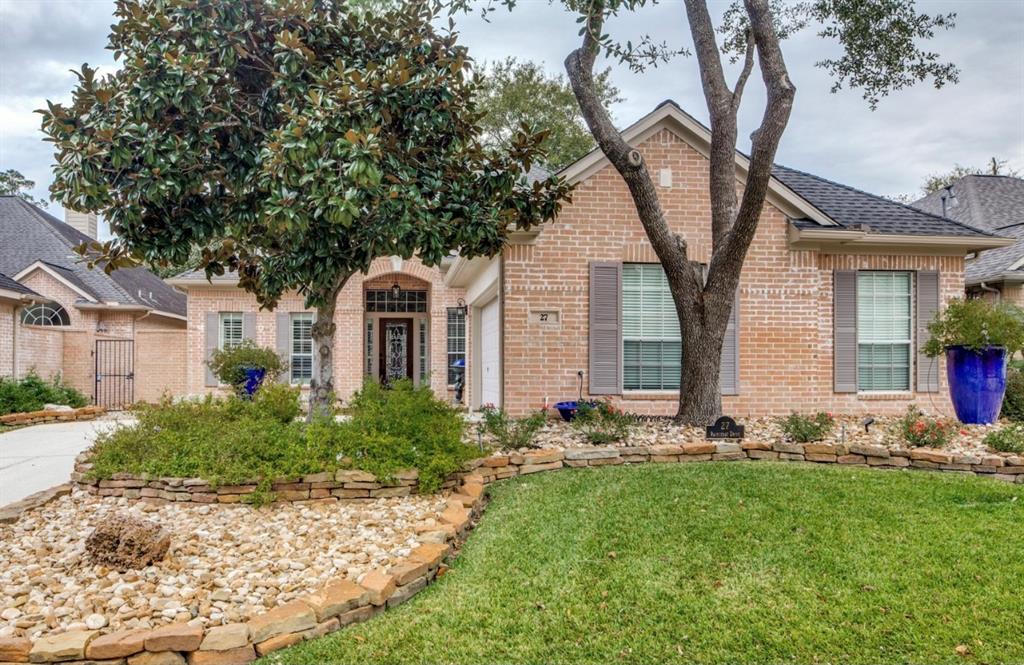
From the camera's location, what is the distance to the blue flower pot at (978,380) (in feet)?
23.7

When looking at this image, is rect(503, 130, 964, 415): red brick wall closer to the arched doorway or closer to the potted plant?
the potted plant

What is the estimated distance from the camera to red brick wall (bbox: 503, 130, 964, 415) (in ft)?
26.3

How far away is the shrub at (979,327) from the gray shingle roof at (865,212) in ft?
4.84

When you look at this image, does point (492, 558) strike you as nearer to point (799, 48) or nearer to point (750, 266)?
point (750, 266)

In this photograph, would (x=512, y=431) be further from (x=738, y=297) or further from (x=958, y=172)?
(x=958, y=172)

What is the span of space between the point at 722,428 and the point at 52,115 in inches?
265

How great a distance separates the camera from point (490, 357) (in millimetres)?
9977

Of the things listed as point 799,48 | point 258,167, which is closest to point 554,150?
point 799,48

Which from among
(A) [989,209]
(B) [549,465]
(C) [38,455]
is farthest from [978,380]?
(C) [38,455]

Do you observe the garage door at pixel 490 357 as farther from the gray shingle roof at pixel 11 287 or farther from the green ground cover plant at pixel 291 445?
the gray shingle roof at pixel 11 287

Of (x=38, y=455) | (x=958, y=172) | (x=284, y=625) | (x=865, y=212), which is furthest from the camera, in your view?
(x=958, y=172)

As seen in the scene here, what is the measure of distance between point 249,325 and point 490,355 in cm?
665

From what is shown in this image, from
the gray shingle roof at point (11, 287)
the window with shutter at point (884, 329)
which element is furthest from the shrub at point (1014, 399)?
the gray shingle roof at point (11, 287)

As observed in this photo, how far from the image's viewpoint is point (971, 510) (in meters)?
4.32
